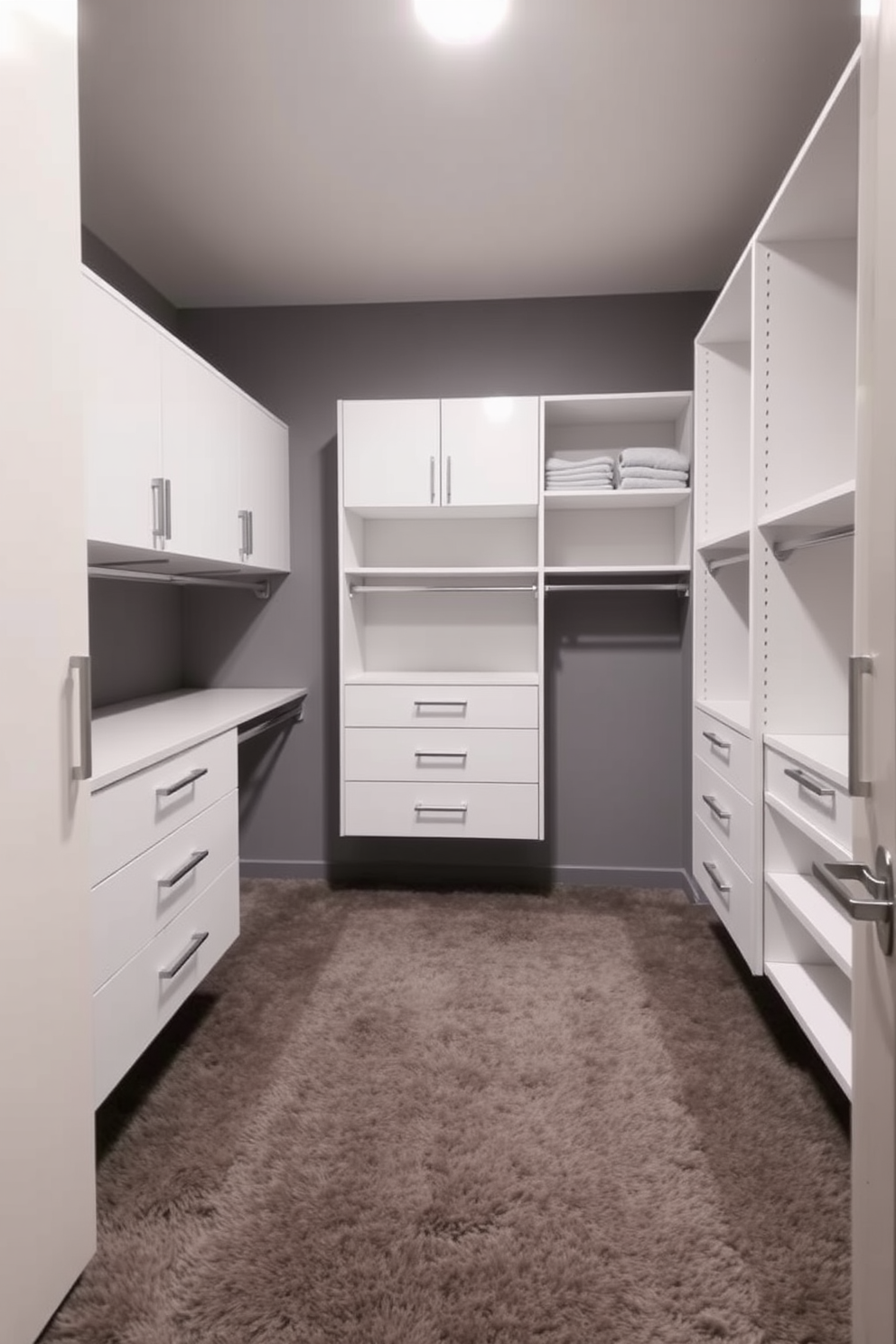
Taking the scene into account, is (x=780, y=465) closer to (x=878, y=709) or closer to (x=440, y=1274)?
(x=878, y=709)

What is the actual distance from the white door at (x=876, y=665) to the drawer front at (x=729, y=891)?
1.26 meters

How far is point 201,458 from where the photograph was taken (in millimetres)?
2551

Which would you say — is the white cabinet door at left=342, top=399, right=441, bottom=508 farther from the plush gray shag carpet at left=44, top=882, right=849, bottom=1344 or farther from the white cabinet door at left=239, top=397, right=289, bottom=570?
the plush gray shag carpet at left=44, top=882, right=849, bottom=1344

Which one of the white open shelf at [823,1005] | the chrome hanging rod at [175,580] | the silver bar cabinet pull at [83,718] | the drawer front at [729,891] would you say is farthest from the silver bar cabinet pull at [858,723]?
the chrome hanging rod at [175,580]

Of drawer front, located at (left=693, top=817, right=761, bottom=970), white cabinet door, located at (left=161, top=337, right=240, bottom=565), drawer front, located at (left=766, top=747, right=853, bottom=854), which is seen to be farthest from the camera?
white cabinet door, located at (left=161, top=337, right=240, bottom=565)

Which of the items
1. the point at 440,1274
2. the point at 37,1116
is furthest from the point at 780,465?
the point at 37,1116

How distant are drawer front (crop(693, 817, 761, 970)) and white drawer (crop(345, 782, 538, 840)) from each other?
635 millimetres

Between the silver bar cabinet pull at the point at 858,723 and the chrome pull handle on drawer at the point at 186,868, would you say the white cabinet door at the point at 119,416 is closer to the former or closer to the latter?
the chrome pull handle on drawer at the point at 186,868

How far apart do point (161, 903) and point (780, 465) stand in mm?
1833

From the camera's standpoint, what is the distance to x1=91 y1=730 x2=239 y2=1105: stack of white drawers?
1.60 meters

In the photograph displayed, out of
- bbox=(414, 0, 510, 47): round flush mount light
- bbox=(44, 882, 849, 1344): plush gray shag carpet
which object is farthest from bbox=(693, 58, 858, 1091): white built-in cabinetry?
bbox=(414, 0, 510, 47): round flush mount light

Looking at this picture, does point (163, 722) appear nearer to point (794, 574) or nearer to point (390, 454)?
point (390, 454)

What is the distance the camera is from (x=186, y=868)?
1.98 meters

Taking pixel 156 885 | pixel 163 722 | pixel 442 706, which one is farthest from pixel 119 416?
pixel 442 706
